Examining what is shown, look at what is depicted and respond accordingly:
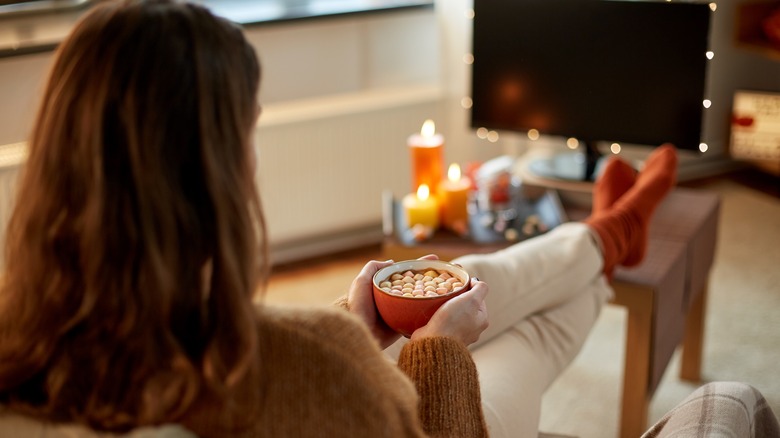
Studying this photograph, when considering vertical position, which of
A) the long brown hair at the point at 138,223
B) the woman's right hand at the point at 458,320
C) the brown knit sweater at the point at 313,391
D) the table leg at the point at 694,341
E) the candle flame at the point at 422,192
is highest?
the long brown hair at the point at 138,223

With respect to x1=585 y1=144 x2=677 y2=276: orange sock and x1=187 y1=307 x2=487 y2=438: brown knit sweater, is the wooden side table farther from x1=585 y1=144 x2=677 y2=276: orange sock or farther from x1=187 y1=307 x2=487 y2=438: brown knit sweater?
x1=187 y1=307 x2=487 y2=438: brown knit sweater

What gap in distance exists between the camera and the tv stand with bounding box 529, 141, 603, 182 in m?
2.39

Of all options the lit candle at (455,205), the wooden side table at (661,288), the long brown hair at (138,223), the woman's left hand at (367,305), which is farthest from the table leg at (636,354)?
the long brown hair at (138,223)

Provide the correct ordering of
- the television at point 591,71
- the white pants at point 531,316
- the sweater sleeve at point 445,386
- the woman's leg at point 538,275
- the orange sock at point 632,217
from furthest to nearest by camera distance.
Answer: the television at point 591,71 → the orange sock at point 632,217 → the woman's leg at point 538,275 → the white pants at point 531,316 → the sweater sleeve at point 445,386

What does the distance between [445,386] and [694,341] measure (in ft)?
4.48

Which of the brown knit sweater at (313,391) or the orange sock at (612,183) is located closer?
the brown knit sweater at (313,391)

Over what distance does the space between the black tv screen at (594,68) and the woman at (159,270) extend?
159cm

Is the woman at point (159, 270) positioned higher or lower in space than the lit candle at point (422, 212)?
higher

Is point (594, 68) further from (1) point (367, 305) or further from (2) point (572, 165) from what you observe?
(1) point (367, 305)

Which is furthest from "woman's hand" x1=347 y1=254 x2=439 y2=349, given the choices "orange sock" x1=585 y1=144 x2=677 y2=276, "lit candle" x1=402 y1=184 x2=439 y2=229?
"lit candle" x1=402 y1=184 x2=439 y2=229

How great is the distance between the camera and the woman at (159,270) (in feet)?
2.58

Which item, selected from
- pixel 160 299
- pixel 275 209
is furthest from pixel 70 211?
pixel 275 209

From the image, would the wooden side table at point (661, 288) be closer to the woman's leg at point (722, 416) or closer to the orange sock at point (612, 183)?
the orange sock at point (612, 183)

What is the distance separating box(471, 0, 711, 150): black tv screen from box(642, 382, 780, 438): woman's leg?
1.14 meters
